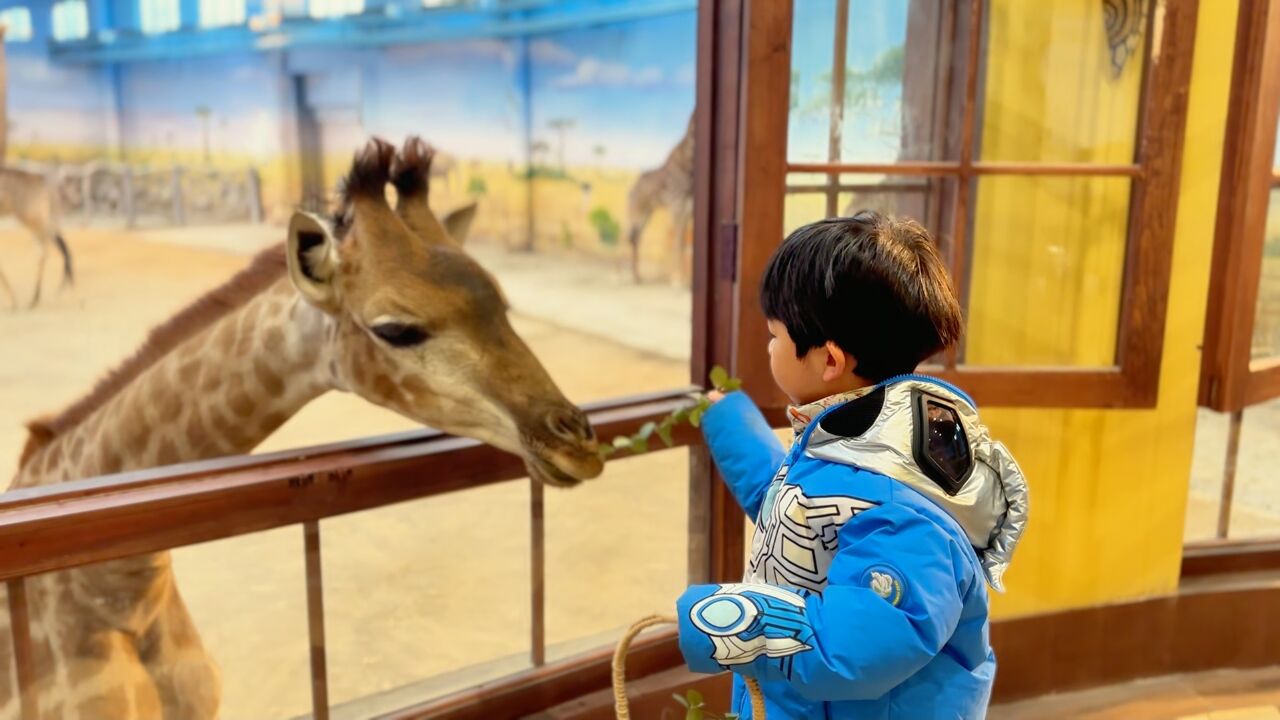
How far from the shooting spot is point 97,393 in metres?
1.74

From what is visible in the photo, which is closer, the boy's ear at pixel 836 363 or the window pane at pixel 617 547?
the boy's ear at pixel 836 363

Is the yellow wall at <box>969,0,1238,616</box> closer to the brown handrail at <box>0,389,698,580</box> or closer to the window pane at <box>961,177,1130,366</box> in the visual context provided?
the window pane at <box>961,177,1130,366</box>

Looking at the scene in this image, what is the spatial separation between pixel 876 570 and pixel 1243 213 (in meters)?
1.66

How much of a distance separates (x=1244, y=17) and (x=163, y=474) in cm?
222

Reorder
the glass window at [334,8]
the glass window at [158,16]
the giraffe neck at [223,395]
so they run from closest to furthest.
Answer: the giraffe neck at [223,395]
the glass window at [158,16]
the glass window at [334,8]

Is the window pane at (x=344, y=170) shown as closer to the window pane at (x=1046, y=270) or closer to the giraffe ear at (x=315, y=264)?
the giraffe ear at (x=315, y=264)

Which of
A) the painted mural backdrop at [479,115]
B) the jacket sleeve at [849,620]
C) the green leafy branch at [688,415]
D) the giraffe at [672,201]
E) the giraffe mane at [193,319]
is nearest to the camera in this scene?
the jacket sleeve at [849,620]

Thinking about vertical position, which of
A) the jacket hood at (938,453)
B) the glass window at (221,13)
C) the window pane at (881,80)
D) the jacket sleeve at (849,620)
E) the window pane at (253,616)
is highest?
the glass window at (221,13)

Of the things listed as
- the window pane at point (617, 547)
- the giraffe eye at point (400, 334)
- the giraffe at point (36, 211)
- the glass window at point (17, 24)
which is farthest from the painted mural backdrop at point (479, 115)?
the giraffe eye at point (400, 334)

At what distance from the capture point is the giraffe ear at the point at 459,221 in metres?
1.81

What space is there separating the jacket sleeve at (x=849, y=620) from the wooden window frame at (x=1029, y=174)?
0.98 meters

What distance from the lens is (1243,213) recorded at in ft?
6.56

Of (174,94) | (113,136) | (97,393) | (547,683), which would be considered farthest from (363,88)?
(547,683)

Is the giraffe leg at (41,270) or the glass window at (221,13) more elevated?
the glass window at (221,13)
